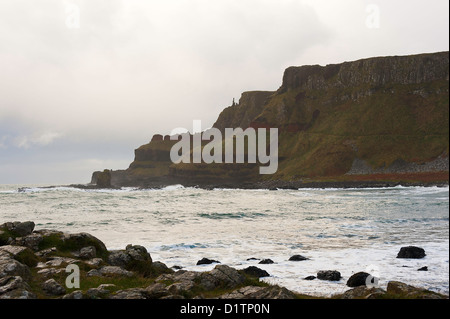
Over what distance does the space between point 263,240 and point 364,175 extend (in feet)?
456

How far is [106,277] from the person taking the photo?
14.0 m

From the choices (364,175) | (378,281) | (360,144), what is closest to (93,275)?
(378,281)

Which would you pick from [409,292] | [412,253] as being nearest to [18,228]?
[409,292]

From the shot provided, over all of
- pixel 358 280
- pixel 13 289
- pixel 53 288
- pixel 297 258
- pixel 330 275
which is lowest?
pixel 297 258

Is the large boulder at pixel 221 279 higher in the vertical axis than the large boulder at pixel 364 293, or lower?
lower

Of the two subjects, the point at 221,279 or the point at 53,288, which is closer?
the point at 53,288

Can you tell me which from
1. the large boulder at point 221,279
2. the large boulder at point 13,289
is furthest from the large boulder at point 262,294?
the large boulder at point 13,289

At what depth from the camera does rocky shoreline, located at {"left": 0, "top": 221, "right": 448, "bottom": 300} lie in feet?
35.4

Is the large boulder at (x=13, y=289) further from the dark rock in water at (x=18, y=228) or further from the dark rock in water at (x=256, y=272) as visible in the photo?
the dark rock in water at (x=256, y=272)

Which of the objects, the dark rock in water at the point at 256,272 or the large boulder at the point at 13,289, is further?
the dark rock in water at the point at 256,272

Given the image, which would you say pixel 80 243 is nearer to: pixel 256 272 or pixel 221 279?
pixel 221 279

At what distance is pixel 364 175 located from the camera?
156m

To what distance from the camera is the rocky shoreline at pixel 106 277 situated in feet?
35.4

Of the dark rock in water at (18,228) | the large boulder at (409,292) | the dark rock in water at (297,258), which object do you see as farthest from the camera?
the dark rock in water at (297,258)
